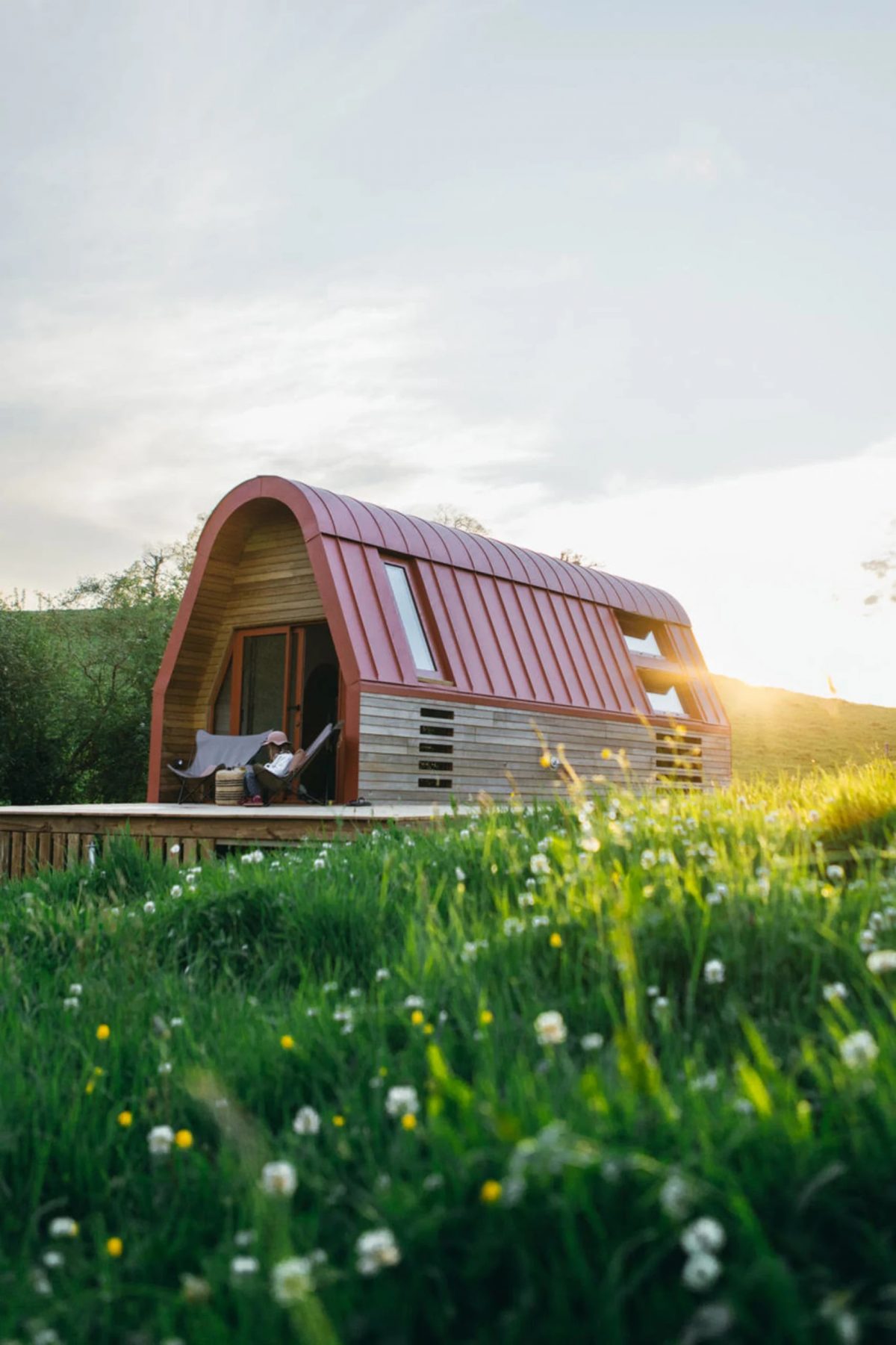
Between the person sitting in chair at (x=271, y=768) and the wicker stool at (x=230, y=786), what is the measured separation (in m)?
0.14

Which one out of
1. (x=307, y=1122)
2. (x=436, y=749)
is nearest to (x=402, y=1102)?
(x=307, y=1122)

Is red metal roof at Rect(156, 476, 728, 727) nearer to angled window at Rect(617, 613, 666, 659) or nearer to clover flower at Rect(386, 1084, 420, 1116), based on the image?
angled window at Rect(617, 613, 666, 659)

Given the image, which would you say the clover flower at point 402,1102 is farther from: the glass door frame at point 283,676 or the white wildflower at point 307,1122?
the glass door frame at point 283,676

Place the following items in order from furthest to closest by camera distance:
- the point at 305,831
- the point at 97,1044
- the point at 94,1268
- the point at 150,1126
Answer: the point at 305,831 < the point at 97,1044 < the point at 150,1126 < the point at 94,1268

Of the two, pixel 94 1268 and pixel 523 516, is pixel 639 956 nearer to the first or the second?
pixel 94 1268

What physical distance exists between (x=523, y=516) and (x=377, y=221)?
16041mm

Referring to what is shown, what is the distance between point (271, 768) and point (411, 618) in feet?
8.18

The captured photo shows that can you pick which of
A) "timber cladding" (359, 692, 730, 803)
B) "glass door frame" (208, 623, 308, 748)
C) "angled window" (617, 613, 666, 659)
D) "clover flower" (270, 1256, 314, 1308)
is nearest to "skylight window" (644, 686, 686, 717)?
"timber cladding" (359, 692, 730, 803)

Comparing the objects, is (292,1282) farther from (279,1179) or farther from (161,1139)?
(161,1139)

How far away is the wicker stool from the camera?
37.8 ft

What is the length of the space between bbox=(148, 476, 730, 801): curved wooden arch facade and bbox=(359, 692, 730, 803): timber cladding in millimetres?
22

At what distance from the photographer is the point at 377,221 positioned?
8.07 metres

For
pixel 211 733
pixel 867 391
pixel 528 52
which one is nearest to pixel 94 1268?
pixel 528 52

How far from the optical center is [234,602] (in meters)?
13.6
